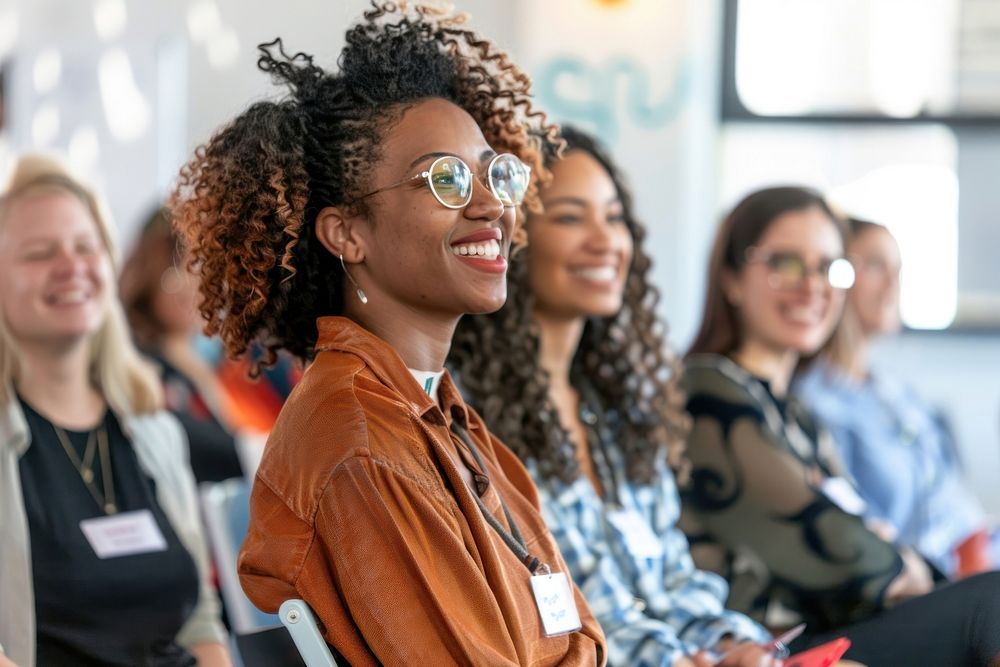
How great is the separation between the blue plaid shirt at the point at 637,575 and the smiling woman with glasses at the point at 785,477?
0.68 ft

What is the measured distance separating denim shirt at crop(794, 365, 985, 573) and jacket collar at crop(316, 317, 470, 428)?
2.54 meters

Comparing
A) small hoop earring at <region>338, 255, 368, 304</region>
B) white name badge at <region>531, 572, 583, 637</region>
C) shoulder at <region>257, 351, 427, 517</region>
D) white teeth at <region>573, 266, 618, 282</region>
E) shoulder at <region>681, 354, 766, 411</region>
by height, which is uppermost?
small hoop earring at <region>338, 255, 368, 304</region>

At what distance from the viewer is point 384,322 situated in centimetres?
178

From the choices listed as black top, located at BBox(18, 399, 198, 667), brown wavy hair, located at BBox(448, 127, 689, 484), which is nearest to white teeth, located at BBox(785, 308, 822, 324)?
brown wavy hair, located at BBox(448, 127, 689, 484)

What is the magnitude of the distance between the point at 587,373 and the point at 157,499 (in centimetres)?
94

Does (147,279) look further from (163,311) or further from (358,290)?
(358,290)

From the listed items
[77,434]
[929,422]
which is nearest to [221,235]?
[77,434]

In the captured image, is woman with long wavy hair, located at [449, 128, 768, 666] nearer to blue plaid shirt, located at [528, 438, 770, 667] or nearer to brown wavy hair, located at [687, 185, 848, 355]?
blue plaid shirt, located at [528, 438, 770, 667]

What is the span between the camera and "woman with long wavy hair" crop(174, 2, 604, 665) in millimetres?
1546

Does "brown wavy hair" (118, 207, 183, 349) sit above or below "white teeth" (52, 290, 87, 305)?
below

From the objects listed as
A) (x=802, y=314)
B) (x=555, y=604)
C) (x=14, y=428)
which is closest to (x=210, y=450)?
(x=14, y=428)

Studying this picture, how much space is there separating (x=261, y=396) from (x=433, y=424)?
2.98 m

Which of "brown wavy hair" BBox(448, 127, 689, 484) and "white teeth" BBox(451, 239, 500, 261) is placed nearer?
"white teeth" BBox(451, 239, 500, 261)

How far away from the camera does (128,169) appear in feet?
18.7
